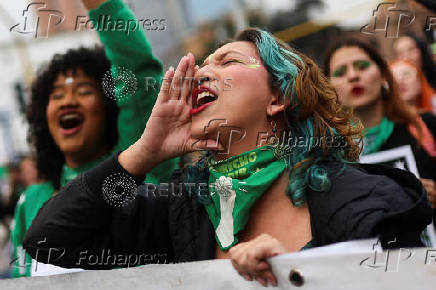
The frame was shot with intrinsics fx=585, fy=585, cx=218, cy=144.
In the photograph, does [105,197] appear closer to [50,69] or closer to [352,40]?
[50,69]

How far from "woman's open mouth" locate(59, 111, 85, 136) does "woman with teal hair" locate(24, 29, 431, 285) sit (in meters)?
0.77

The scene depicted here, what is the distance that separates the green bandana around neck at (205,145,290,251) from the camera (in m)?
1.78

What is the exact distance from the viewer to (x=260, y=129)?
191 centimetres

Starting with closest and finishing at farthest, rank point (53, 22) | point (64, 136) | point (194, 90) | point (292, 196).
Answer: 1. point (292, 196)
2. point (194, 90)
3. point (53, 22)
4. point (64, 136)

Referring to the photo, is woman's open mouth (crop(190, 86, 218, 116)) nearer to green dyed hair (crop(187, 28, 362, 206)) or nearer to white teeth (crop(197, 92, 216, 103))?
white teeth (crop(197, 92, 216, 103))

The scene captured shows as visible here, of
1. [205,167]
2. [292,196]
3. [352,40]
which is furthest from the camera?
[352,40]

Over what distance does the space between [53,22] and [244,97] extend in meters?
0.97

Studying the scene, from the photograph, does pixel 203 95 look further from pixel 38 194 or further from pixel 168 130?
pixel 38 194

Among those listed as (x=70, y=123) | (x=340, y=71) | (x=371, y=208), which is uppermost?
(x=340, y=71)

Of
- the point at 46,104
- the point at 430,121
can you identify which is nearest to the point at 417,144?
the point at 430,121

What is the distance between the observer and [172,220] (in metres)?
1.94

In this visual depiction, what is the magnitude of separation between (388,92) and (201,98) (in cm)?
162

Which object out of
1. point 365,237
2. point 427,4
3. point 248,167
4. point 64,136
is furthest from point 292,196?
point 64,136

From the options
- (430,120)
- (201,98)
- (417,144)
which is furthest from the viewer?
(430,120)
